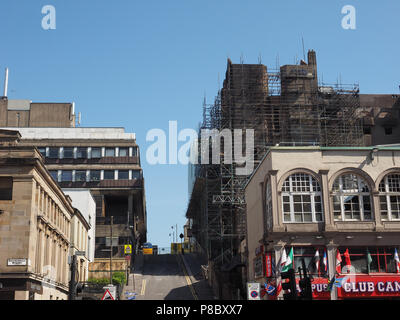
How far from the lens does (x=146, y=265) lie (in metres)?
85.4

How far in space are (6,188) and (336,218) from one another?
945 inches

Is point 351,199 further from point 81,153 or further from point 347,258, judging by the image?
point 81,153

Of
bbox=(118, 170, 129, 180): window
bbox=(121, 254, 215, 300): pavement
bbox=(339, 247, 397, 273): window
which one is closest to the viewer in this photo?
bbox=(339, 247, 397, 273): window

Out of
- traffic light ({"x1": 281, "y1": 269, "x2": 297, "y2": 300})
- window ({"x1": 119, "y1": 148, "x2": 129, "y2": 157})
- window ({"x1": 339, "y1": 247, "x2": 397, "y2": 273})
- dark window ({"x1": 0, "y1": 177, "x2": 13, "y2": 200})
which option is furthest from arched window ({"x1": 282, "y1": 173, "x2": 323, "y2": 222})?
window ({"x1": 119, "y1": 148, "x2": 129, "y2": 157})

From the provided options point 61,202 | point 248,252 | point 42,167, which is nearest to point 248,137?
point 248,252

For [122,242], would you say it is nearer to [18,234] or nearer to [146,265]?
[146,265]

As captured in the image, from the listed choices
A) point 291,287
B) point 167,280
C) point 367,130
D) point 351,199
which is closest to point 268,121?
point 367,130

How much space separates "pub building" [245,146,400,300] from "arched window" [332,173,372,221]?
71 millimetres

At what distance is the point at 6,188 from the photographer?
39375 millimetres

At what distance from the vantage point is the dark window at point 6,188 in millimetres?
39219

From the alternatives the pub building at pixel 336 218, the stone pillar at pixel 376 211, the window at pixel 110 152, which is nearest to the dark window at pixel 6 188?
the pub building at pixel 336 218

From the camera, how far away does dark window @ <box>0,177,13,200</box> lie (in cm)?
3922

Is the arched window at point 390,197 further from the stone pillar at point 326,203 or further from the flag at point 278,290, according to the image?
the flag at point 278,290

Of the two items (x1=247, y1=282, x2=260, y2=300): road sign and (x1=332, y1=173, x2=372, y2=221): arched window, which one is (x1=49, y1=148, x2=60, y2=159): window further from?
(x1=247, y1=282, x2=260, y2=300): road sign
